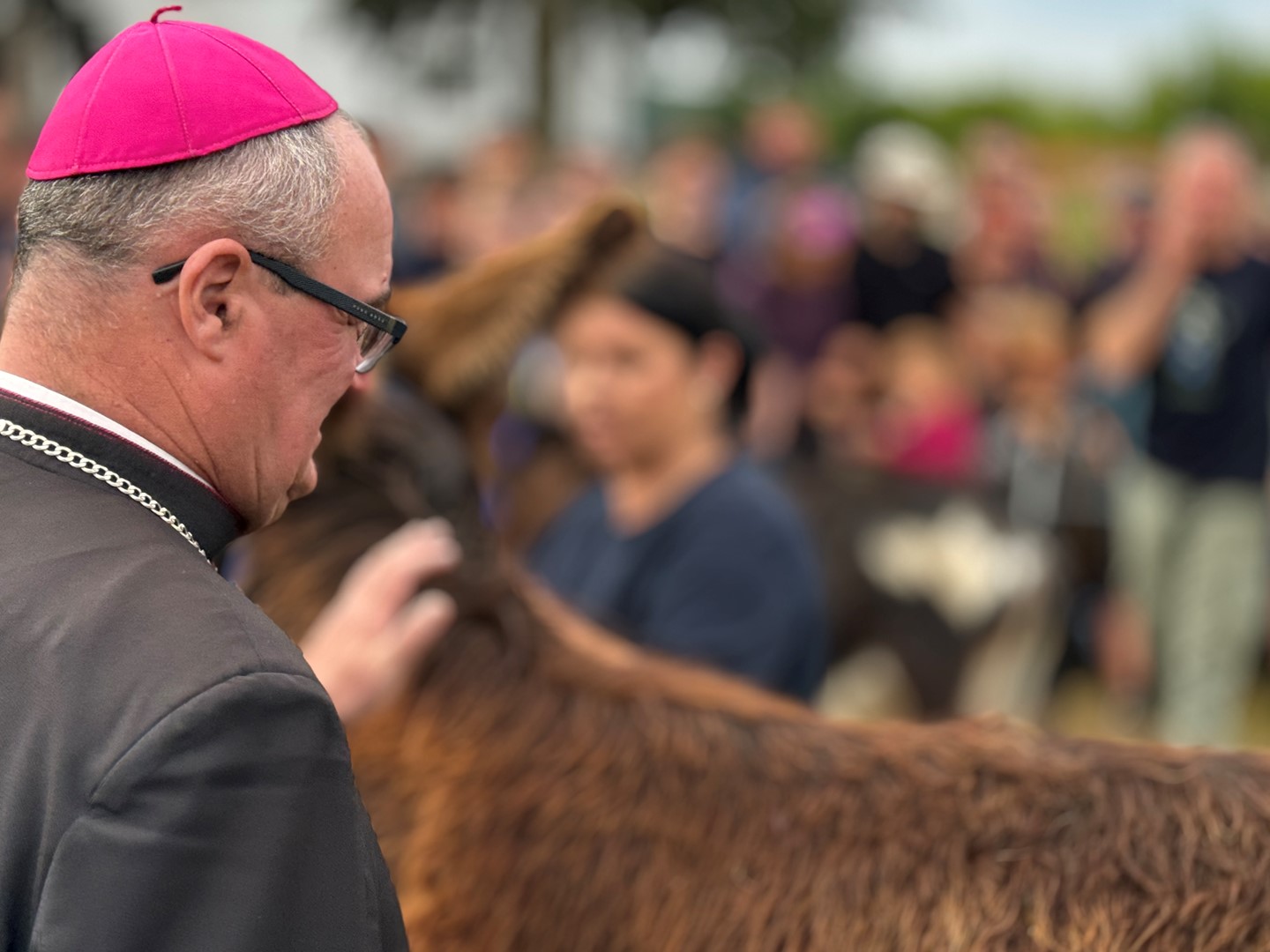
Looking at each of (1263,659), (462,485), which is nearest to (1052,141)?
(1263,659)

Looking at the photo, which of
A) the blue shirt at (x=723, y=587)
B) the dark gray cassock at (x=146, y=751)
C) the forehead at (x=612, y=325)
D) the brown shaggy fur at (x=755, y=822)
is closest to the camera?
the dark gray cassock at (x=146, y=751)

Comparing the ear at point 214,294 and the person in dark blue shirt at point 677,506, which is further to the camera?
the person in dark blue shirt at point 677,506

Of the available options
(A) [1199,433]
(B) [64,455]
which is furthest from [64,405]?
(A) [1199,433]

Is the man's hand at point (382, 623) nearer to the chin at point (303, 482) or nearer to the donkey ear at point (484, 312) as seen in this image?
the donkey ear at point (484, 312)

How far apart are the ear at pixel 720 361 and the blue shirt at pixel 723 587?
0.19 m

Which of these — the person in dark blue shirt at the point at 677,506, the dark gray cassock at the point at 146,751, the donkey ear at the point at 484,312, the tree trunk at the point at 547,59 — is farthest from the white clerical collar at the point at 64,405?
the tree trunk at the point at 547,59

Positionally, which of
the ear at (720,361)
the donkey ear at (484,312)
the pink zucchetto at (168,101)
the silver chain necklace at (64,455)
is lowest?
the ear at (720,361)

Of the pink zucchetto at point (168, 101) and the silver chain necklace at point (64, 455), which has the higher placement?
the pink zucchetto at point (168, 101)

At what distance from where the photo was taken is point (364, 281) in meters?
1.19

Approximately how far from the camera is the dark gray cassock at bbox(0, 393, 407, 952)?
93cm

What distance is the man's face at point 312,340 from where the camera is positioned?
44.7 inches

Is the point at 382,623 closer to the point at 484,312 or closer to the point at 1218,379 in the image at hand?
the point at 484,312

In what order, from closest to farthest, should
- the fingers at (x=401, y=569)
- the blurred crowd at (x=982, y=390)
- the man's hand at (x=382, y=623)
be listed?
the man's hand at (x=382, y=623) → the fingers at (x=401, y=569) → the blurred crowd at (x=982, y=390)

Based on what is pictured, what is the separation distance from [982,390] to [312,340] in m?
5.37
